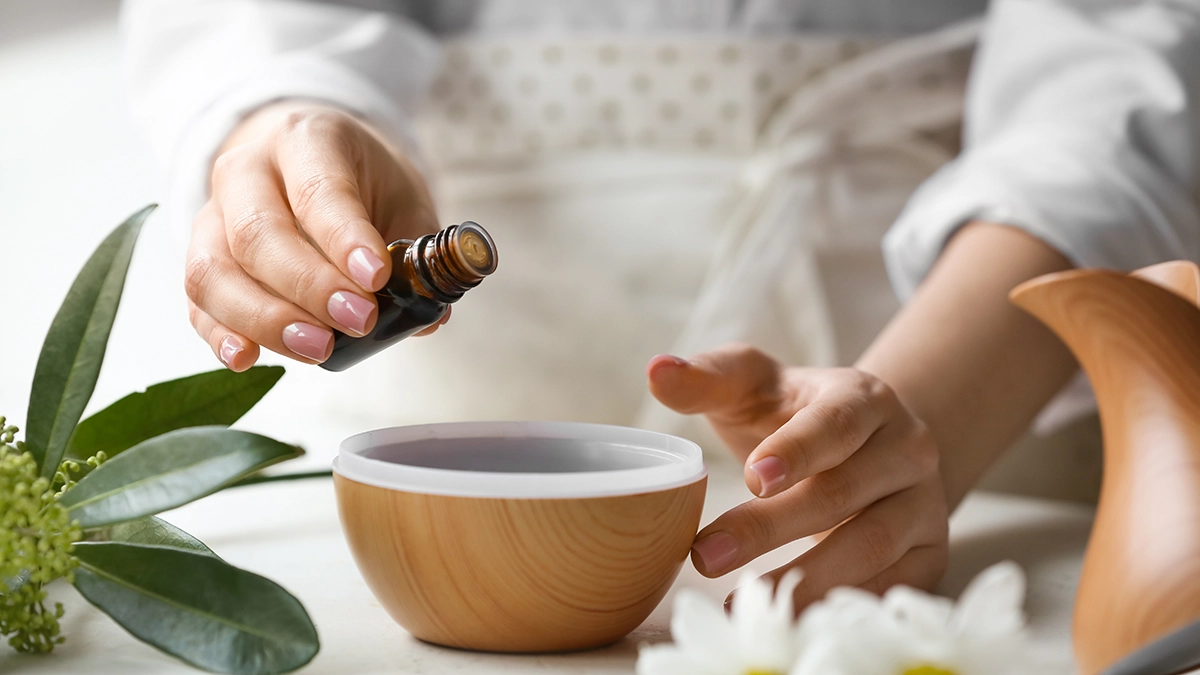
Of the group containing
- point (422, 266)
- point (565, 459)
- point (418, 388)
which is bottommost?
point (418, 388)

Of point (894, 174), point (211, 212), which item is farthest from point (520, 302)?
point (211, 212)

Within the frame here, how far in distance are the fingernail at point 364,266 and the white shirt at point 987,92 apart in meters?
0.38

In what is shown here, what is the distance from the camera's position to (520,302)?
0.99 metres

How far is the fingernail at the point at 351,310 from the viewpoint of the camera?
0.43 m

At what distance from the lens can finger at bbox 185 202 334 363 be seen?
446 mm

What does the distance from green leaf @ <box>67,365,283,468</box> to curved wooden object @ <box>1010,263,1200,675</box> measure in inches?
13.5

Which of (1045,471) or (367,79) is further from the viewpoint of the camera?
(1045,471)

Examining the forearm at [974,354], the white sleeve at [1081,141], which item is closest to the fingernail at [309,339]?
the forearm at [974,354]

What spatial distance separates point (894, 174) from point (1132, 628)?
0.68 meters

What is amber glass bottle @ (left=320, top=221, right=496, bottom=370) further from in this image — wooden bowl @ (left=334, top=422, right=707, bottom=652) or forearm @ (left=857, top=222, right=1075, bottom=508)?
forearm @ (left=857, top=222, right=1075, bottom=508)

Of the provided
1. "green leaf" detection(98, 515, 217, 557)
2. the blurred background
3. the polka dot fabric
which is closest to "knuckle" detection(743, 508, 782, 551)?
"green leaf" detection(98, 515, 217, 557)

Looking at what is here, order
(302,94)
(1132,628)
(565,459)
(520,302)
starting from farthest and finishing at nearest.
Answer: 1. (520,302)
2. (302,94)
3. (565,459)
4. (1132,628)

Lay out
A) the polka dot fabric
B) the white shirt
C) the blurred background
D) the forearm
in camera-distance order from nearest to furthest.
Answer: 1. the forearm
2. the white shirt
3. the polka dot fabric
4. the blurred background

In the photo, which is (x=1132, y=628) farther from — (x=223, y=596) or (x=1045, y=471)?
(x=1045, y=471)
